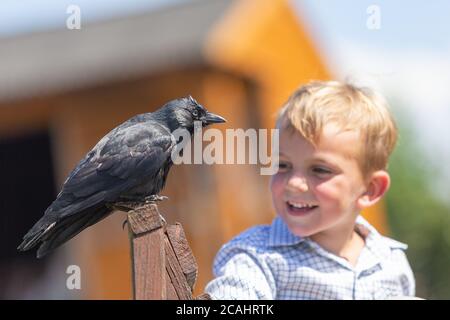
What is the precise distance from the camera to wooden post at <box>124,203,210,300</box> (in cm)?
230

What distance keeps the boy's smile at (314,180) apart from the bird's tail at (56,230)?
1.03 metres

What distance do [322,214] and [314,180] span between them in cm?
14

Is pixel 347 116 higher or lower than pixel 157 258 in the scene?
higher

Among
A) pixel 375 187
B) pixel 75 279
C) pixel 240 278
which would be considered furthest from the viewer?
pixel 75 279

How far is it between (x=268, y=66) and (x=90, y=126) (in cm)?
235

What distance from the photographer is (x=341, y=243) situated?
3564 mm

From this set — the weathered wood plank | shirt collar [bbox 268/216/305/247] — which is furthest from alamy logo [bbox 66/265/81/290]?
the weathered wood plank

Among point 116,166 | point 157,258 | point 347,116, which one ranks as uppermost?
point 347,116

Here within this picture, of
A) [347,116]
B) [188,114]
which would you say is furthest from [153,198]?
[347,116]

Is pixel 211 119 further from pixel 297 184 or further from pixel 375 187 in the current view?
pixel 375 187

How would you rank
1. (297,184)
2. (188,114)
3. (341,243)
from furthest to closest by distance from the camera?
(341,243) → (297,184) → (188,114)
